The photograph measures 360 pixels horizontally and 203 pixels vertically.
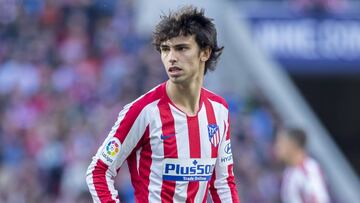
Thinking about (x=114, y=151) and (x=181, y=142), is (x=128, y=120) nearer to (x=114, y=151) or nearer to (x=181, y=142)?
(x=114, y=151)

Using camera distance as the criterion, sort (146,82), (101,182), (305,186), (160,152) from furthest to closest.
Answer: (146,82), (305,186), (160,152), (101,182)

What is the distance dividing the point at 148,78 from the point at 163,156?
8.53 meters

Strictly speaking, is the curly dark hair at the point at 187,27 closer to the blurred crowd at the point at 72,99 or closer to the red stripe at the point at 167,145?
the red stripe at the point at 167,145

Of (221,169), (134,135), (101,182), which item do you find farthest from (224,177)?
(101,182)

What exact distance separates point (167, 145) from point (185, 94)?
0.96ft

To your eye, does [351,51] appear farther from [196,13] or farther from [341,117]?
[196,13]

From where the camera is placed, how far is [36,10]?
1833 cm

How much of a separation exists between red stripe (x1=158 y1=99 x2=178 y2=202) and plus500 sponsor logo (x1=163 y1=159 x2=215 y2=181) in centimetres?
3

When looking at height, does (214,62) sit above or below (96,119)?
above

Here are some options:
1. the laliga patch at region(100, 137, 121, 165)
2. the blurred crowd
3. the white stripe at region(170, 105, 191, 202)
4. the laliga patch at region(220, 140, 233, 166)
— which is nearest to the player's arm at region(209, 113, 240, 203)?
the laliga patch at region(220, 140, 233, 166)

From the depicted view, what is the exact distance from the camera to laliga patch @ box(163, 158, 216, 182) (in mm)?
6723

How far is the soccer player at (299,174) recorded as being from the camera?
35.5 ft

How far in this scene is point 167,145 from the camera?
6.73 meters

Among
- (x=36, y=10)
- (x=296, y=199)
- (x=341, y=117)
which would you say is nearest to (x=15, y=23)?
(x=36, y=10)
